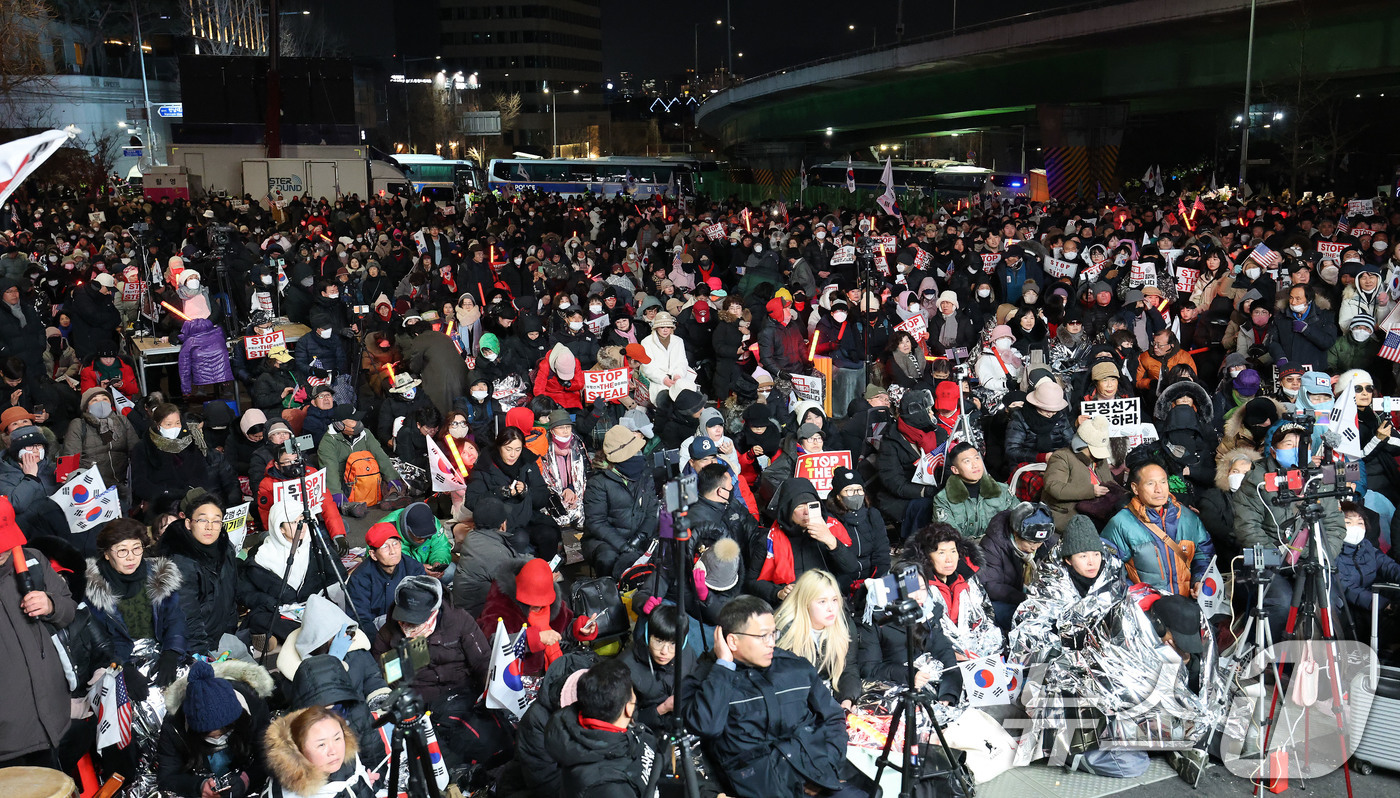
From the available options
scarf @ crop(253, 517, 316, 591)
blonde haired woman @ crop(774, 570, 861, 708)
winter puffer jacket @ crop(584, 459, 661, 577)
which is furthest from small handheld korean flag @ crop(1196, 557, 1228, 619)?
scarf @ crop(253, 517, 316, 591)

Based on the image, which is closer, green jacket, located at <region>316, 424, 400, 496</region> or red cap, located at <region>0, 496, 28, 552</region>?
red cap, located at <region>0, 496, 28, 552</region>

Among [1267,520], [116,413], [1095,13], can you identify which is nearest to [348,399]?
[116,413]

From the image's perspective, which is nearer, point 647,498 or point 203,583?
point 203,583

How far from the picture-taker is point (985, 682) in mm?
6207

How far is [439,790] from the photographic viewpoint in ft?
15.9

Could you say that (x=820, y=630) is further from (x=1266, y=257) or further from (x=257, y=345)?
(x=1266, y=257)

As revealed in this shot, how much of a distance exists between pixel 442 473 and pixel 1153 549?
16.5ft

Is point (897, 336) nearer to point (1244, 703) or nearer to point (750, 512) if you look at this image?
point (750, 512)

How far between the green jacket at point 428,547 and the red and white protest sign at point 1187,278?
945cm

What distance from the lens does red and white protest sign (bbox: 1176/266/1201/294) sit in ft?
42.7

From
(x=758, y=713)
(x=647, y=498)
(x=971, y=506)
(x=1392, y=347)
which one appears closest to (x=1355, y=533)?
(x=971, y=506)

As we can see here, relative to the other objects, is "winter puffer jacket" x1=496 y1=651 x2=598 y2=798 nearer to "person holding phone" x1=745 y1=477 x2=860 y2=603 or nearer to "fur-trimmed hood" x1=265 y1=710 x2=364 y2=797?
"fur-trimmed hood" x1=265 y1=710 x2=364 y2=797

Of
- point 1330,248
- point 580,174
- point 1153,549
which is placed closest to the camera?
point 1153,549

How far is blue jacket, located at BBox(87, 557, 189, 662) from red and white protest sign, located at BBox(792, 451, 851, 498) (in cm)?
392
